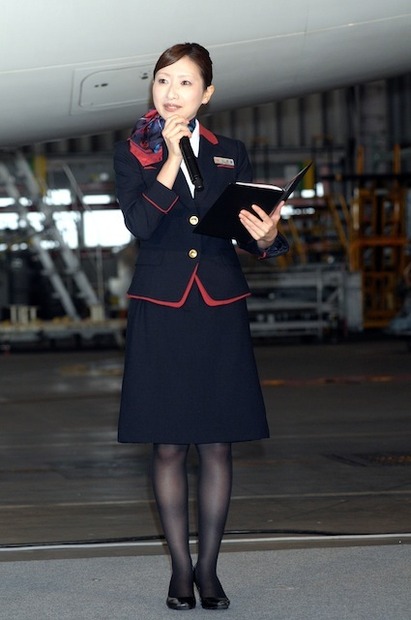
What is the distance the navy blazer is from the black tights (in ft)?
1.41

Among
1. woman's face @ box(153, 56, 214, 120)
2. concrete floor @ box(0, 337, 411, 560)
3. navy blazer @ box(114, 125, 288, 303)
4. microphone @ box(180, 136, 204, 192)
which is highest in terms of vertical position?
woman's face @ box(153, 56, 214, 120)

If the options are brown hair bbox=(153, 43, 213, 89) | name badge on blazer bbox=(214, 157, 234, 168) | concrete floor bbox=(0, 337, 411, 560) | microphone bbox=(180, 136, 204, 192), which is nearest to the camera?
microphone bbox=(180, 136, 204, 192)

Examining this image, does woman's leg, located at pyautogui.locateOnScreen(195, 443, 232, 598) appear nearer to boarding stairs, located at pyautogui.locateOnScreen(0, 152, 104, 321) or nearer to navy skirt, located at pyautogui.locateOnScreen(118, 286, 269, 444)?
navy skirt, located at pyautogui.locateOnScreen(118, 286, 269, 444)

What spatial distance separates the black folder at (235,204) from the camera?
328 centimetres

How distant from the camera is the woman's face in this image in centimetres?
333

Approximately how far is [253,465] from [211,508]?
3416mm

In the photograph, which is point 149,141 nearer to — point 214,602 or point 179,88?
point 179,88

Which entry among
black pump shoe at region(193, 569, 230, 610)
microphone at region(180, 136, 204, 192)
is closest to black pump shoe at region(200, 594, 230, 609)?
black pump shoe at region(193, 569, 230, 610)

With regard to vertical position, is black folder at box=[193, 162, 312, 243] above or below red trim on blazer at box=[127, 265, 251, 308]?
above

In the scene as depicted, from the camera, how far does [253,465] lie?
6.82 meters

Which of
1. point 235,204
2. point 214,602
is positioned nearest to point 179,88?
point 235,204

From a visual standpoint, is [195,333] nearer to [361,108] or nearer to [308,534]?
[308,534]

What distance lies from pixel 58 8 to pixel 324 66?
120 cm

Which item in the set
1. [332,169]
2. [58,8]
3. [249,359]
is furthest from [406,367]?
[332,169]
